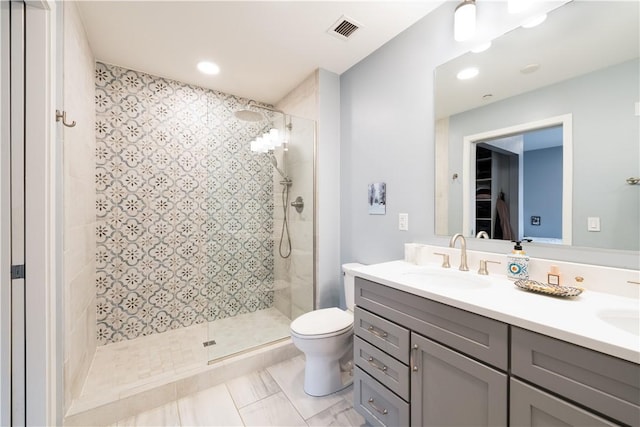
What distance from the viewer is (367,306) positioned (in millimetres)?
1361

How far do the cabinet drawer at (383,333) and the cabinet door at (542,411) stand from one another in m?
0.41

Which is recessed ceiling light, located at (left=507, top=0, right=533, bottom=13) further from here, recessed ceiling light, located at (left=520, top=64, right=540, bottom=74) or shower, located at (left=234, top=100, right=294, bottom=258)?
shower, located at (left=234, top=100, right=294, bottom=258)

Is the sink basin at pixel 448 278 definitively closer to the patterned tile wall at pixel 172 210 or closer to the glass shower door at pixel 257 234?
the glass shower door at pixel 257 234

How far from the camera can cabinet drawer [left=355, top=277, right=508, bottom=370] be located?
2.84 feet

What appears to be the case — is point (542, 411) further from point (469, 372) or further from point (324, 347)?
point (324, 347)

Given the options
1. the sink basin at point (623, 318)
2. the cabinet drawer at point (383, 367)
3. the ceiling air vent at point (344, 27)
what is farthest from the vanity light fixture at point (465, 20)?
the cabinet drawer at point (383, 367)

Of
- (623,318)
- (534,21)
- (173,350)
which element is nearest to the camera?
(623,318)

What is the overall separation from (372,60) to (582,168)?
1.56 metres

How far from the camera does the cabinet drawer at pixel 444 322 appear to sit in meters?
0.86

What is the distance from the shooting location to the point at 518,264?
4.00ft

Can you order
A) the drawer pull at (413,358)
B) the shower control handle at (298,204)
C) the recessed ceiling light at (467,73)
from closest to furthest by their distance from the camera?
the drawer pull at (413,358) < the recessed ceiling light at (467,73) < the shower control handle at (298,204)

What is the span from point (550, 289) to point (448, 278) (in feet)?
1.45

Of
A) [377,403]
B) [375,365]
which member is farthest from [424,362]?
[377,403]

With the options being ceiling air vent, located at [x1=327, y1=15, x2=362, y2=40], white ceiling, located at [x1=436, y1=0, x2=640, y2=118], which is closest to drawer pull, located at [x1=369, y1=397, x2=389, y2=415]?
white ceiling, located at [x1=436, y1=0, x2=640, y2=118]
